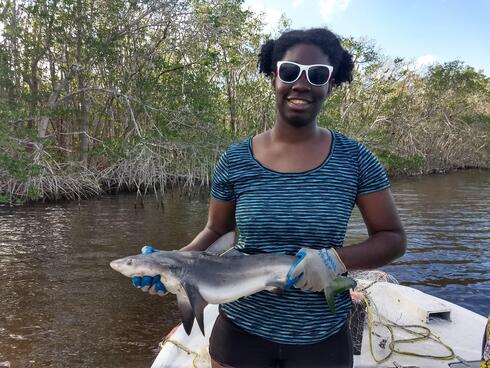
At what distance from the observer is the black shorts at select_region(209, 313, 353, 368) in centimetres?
188

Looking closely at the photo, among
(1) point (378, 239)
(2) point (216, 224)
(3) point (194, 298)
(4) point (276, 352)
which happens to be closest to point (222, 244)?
(2) point (216, 224)

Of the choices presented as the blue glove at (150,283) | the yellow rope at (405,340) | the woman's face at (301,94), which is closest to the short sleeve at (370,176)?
the woman's face at (301,94)

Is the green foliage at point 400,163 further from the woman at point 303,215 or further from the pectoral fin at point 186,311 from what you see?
the pectoral fin at point 186,311

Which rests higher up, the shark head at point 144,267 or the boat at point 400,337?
the shark head at point 144,267

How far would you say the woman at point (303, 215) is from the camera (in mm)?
1866

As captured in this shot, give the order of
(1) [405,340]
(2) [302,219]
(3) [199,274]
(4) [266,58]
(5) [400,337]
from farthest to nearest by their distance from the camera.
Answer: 1. (5) [400,337]
2. (1) [405,340]
3. (4) [266,58]
4. (3) [199,274]
5. (2) [302,219]

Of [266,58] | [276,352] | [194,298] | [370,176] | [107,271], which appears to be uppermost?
[266,58]

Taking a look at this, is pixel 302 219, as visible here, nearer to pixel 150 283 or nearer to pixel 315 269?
pixel 315 269

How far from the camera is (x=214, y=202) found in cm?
219

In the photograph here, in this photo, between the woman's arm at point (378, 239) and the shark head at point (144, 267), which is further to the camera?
the shark head at point (144, 267)

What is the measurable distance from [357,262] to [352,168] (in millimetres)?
389

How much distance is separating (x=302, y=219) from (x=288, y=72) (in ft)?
2.13

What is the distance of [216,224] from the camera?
224 cm

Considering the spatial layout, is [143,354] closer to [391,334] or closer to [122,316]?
[122,316]
